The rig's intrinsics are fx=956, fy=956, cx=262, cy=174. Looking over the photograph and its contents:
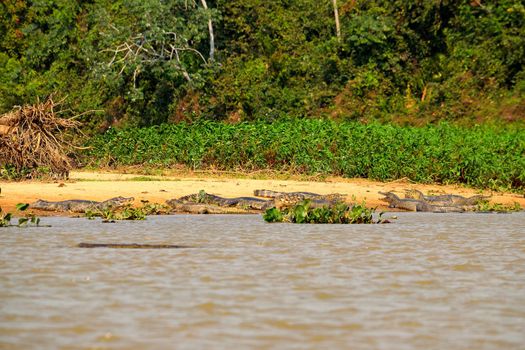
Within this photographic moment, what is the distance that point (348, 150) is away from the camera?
23.4 meters

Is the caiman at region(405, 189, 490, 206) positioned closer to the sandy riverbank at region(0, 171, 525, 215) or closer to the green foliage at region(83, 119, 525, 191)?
the sandy riverbank at region(0, 171, 525, 215)

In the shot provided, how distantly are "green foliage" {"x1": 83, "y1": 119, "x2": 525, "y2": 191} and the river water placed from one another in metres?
8.30

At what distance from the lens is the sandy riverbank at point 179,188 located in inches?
707

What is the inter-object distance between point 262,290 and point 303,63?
23872mm

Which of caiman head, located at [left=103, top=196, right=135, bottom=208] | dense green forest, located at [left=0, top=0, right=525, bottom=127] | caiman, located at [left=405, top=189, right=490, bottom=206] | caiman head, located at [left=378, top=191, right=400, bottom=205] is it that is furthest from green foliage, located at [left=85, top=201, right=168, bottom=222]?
dense green forest, located at [left=0, top=0, right=525, bottom=127]

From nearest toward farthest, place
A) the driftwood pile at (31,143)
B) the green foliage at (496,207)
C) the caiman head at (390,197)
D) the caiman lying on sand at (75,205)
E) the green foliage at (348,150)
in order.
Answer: the caiman lying on sand at (75,205) < the green foliage at (496,207) < the caiman head at (390,197) < the driftwood pile at (31,143) < the green foliage at (348,150)

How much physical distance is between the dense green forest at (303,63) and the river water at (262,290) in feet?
51.6

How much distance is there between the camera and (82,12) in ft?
129

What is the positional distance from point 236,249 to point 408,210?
7.70 meters

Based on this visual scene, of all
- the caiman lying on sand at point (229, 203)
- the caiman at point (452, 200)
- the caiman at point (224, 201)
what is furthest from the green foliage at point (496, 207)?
the caiman at point (224, 201)

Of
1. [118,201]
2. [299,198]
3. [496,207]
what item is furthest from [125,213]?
[496,207]

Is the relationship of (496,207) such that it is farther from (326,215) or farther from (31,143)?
(31,143)

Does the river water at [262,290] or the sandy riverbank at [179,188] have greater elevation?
the river water at [262,290]

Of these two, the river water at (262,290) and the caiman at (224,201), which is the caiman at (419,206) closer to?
the caiman at (224,201)
